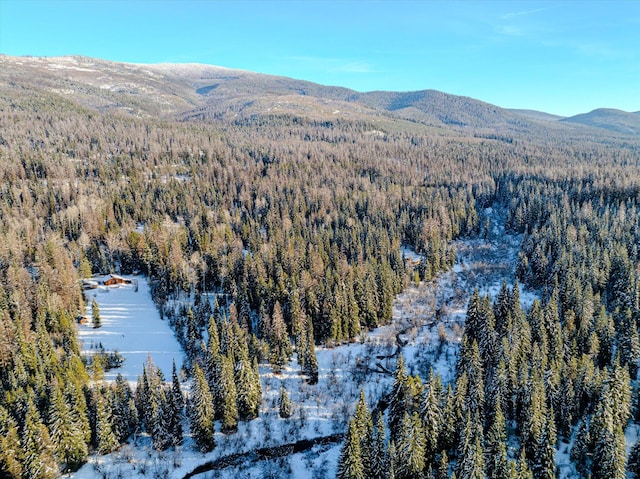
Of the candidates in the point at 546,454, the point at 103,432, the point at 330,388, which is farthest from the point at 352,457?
the point at 103,432

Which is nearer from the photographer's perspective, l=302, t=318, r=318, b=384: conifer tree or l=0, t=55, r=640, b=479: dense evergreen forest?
l=0, t=55, r=640, b=479: dense evergreen forest

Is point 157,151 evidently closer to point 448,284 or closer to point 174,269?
point 174,269

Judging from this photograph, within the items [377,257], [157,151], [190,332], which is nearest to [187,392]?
[190,332]

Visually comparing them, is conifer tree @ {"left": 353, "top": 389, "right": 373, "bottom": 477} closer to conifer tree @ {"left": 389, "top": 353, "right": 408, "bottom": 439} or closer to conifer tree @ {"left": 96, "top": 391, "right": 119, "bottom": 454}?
conifer tree @ {"left": 389, "top": 353, "right": 408, "bottom": 439}

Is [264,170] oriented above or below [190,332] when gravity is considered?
above

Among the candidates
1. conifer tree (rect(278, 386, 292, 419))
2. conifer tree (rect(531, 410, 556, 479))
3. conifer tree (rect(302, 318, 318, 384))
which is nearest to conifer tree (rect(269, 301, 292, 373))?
conifer tree (rect(302, 318, 318, 384))

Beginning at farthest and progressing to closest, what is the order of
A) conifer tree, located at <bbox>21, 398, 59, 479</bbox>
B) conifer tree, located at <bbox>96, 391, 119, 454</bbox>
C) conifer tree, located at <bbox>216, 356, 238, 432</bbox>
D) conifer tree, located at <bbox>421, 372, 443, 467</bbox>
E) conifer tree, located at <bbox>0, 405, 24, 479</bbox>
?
conifer tree, located at <bbox>216, 356, 238, 432</bbox>
conifer tree, located at <bbox>96, 391, 119, 454</bbox>
conifer tree, located at <bbox>421, 372, 443, 467</bbox>
conifer tree, located at <bbox>21, 398, 59, 479</bbox>
conifer tree, located at <bbox>0, 405, 24, 479</bbox>
